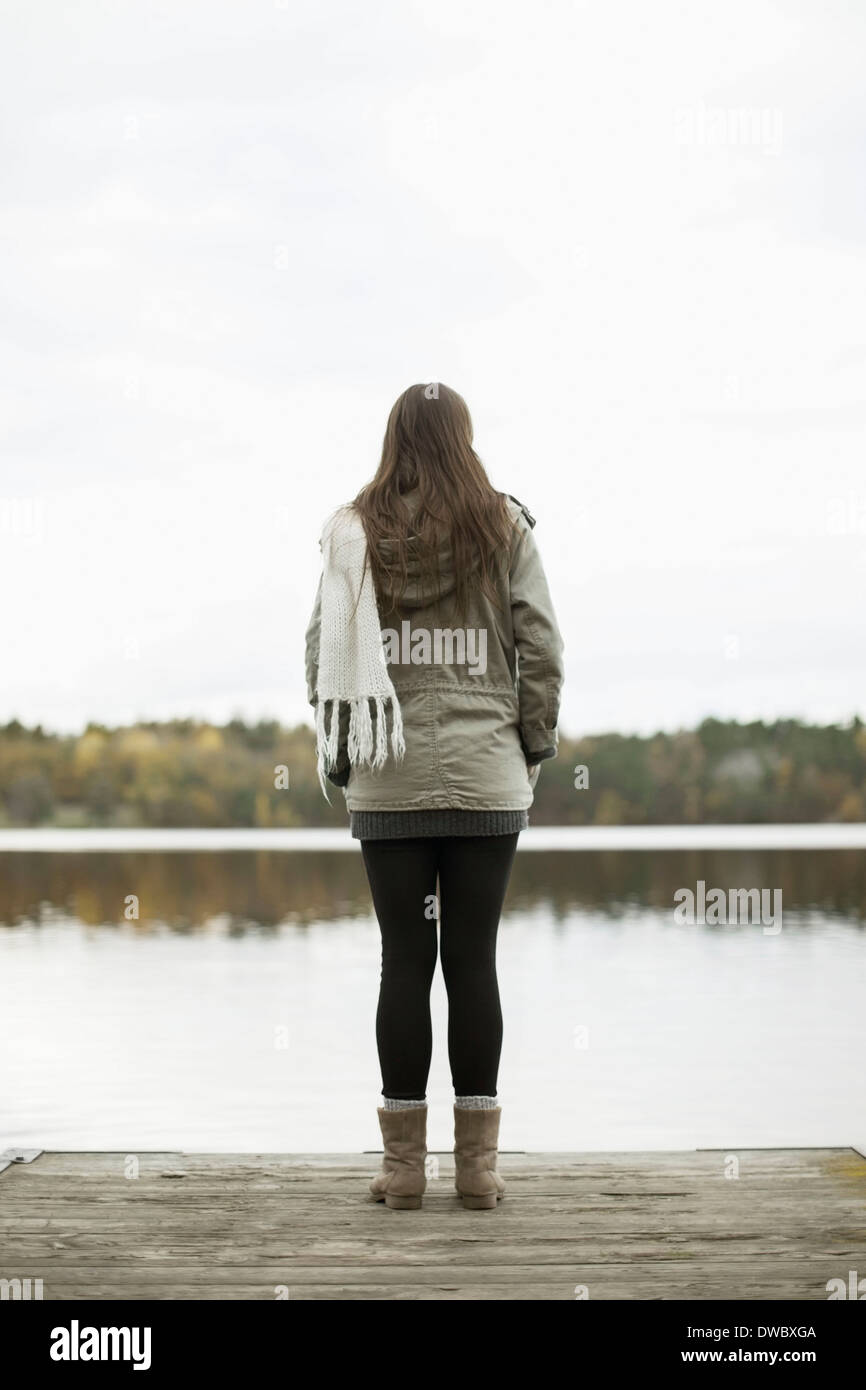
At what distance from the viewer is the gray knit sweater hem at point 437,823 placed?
3.10 metres

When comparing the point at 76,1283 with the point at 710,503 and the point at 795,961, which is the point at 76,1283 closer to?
the point at 795,961

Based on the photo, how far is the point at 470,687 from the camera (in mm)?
3150

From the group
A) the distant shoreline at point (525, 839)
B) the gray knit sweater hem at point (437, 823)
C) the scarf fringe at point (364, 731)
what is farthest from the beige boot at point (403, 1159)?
the distant shoreline at point (525, 839)

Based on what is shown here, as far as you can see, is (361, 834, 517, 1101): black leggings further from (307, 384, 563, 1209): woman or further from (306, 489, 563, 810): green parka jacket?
(306, 489, 563, 810): green parka jacket

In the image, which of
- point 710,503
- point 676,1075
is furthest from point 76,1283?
point 710,503

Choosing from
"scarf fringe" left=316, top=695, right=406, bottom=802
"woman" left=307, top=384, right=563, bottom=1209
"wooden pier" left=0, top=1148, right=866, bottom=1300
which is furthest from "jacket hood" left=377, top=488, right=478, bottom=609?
"wooden pier" left=0, top=1148, right=866, bottom=1300

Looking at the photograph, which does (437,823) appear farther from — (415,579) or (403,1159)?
(403,1159)

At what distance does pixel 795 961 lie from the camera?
12375 mm

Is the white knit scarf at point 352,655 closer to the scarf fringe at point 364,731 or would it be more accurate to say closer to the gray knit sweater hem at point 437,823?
the scarf fringe at point 364,731

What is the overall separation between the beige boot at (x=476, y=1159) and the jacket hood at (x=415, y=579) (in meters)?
1.14

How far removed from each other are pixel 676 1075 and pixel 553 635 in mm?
5375

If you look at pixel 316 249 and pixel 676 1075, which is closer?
pixel 676 1075

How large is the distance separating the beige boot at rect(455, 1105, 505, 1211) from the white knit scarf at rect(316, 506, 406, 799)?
83 centimetres

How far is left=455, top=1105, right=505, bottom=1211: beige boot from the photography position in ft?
10.2
